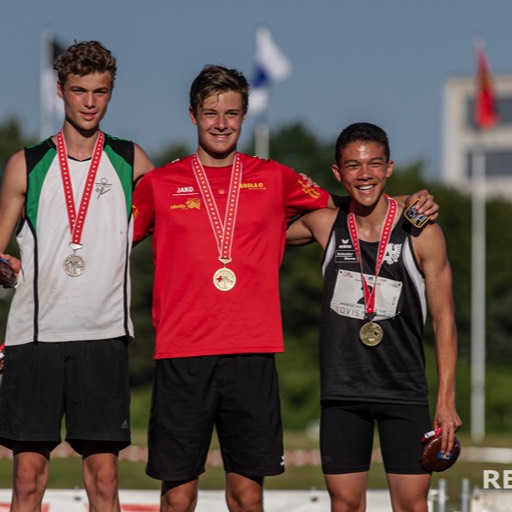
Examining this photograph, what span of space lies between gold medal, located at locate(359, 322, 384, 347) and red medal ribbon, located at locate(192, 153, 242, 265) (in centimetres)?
75

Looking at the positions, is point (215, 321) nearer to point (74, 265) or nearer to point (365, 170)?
point (74, 265)

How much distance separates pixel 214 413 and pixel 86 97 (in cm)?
160

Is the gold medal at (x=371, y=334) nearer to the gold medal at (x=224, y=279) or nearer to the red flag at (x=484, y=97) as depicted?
the gold medal at (x=224, y=279)

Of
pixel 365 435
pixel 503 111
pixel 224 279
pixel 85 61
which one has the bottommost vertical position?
pixel 365 435

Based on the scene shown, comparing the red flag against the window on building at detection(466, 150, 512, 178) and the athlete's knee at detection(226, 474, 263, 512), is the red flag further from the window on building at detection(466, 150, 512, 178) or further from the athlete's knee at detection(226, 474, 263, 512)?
the window on building at detection(466, 150, 512, 178)

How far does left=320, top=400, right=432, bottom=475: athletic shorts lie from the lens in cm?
578

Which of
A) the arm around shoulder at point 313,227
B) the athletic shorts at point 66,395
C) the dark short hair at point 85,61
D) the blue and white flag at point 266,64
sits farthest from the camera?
the blue and white flag at point 266,64

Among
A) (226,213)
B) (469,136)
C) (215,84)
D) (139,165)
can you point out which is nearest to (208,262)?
(226,213)

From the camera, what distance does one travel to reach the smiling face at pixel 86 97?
5.63m

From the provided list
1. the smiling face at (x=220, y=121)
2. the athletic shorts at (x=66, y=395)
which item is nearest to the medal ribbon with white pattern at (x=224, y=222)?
the smiling face at (x=220, y=121)

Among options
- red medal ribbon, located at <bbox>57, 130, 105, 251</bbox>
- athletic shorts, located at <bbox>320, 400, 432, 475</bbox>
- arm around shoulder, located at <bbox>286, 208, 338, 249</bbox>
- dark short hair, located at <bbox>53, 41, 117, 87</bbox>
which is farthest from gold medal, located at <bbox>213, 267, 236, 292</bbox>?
dark short hair, located at <bbox>53, 41, 117, 87</bbox>

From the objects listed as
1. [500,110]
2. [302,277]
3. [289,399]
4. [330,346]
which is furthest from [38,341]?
[500,110]

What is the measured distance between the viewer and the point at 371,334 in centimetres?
577

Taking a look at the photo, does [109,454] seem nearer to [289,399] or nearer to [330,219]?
[330,219]
